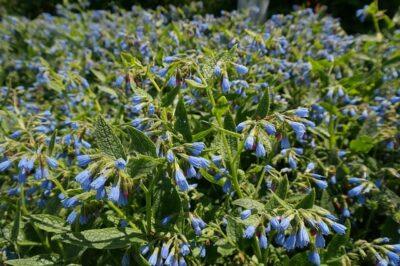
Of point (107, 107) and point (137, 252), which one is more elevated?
point (107, 107)

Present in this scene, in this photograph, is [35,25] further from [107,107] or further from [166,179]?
[166,179]

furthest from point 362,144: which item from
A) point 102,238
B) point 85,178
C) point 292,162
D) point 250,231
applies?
point 85,178

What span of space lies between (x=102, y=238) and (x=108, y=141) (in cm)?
44

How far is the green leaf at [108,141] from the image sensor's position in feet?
6.42

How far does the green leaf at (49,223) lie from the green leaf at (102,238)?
0.47 ft

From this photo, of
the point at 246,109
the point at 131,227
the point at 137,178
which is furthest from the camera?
the point at 246,109

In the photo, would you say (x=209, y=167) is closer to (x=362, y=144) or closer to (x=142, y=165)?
(x=142, y=165)

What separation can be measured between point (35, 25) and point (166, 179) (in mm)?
5544

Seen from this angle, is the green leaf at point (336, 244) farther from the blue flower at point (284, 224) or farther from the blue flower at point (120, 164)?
the blue flower at point (120, 164)

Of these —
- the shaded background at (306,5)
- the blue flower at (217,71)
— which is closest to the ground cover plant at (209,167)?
the blue flower at (217,71)

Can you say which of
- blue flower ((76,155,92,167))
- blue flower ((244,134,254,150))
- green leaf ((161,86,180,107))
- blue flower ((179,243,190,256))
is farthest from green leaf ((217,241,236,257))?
blue flower ((76,155,92,167))

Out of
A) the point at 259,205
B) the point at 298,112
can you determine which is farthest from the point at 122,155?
the point at 298,112

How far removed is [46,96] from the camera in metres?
4.87

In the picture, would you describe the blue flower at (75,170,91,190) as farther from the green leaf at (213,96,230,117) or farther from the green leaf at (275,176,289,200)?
the green leaf at (275,176,289,200)
